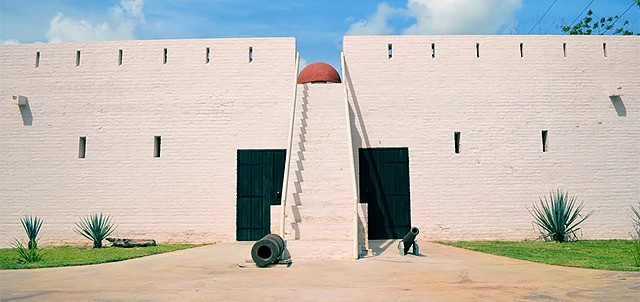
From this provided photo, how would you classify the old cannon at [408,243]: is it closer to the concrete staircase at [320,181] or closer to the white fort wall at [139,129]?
the concrete staircase at [320,181]

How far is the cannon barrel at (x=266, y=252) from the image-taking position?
24.7 feet

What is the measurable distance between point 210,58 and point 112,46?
2884 millimetres

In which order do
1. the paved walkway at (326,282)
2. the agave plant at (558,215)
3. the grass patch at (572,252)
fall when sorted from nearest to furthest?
the paved walkway at (326,282), the grass patch at (572,252), the agave plant at (558,215)

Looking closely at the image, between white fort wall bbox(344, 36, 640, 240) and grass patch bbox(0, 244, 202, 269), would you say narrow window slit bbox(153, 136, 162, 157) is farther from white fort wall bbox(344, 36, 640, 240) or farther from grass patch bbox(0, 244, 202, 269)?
white fort wall bbox(344, 36, 640, 240)

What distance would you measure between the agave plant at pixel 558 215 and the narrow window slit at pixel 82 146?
12478mm

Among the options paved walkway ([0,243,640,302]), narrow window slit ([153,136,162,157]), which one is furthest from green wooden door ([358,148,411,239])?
narrow window slit ([153,136,162,157])

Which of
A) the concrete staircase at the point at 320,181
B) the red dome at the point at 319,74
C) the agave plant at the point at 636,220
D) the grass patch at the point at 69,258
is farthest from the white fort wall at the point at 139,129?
the agave plant at the point at 636,220

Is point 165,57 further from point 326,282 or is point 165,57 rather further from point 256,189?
point 326,282

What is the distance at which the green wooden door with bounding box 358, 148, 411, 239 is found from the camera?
43.0ft

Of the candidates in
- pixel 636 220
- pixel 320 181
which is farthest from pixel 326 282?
pixel 636 220

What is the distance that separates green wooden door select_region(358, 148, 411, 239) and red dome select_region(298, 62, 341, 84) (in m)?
2.70

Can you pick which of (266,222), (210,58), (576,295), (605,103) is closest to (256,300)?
(576,295)

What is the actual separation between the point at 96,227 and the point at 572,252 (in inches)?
445

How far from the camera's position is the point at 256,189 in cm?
1316
